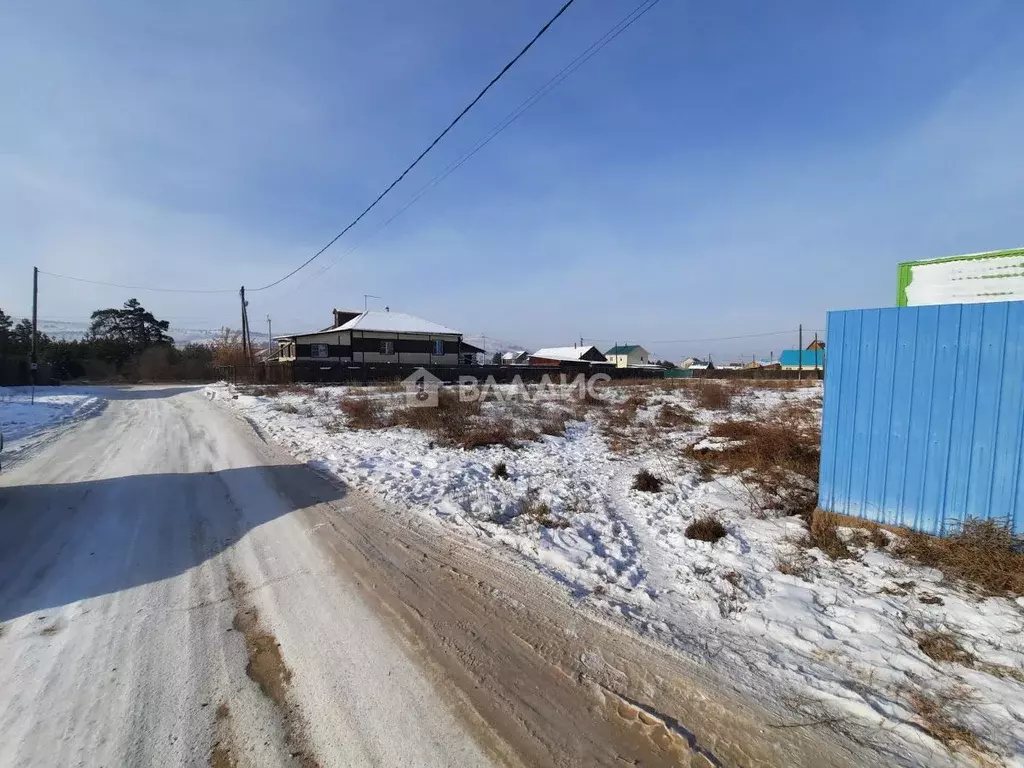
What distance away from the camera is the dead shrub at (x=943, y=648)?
2.72 metres

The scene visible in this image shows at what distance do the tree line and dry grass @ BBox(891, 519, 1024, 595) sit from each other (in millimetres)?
43715

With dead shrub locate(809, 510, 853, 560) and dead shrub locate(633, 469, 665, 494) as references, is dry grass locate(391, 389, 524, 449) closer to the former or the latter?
dead shrub locate(633, 469, 665, 494)

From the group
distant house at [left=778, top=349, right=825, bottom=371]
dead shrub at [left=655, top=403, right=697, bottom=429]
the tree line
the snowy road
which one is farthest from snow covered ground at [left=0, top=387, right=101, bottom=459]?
distant house at [left=778, top=349, right=825, bottom=371]

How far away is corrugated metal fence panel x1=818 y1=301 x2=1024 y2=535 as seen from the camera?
3.80 meters

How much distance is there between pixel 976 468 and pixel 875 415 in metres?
0.83

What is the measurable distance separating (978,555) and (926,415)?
121cm

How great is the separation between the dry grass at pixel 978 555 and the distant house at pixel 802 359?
62613 mm

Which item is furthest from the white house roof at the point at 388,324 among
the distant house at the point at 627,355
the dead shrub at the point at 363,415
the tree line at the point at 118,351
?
the distant house at the point at 627,355

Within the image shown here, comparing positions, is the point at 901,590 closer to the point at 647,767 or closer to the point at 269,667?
the point at 647,767

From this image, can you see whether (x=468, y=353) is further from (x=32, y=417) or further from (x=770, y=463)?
(x=770, y=463)

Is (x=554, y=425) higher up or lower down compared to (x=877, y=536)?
lower down

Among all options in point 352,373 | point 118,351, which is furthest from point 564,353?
point 118,351

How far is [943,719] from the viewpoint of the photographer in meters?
2.29

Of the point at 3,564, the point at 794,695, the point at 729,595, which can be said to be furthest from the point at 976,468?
the point at 3,564
